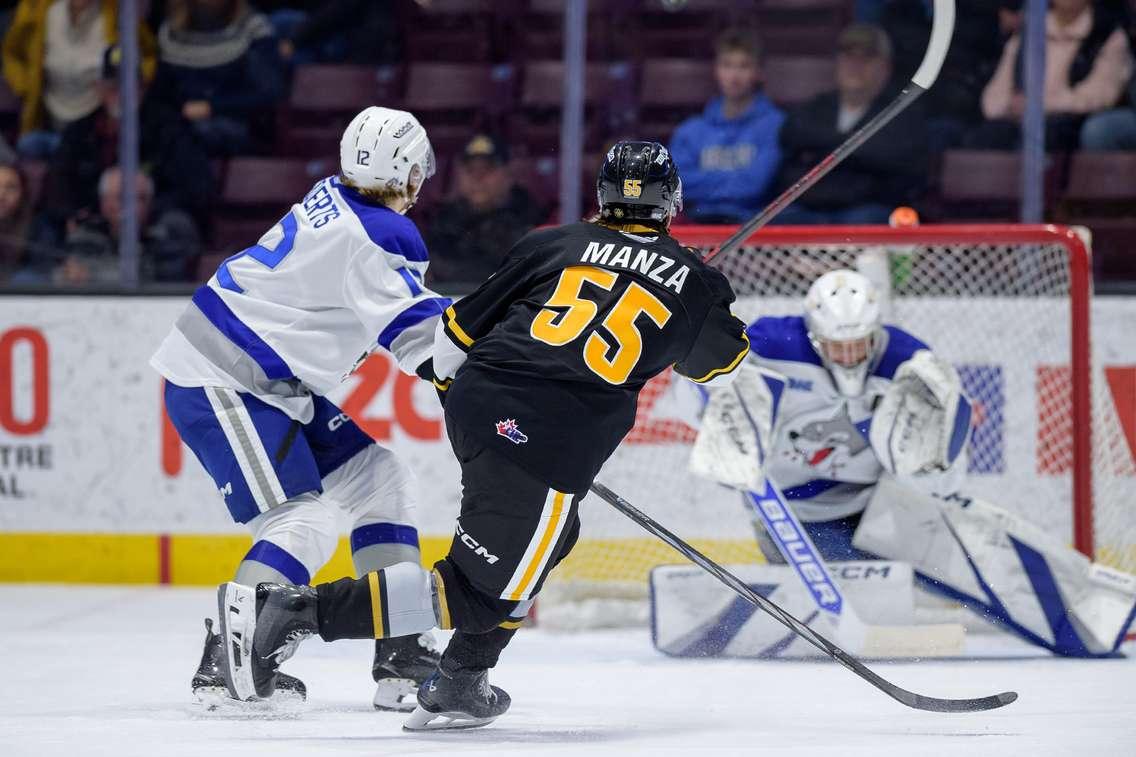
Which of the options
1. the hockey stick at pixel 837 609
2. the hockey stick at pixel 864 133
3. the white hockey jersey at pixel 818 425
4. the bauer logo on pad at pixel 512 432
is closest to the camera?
the bauer logo on pad at pixel 512 432

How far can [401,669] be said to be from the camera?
10.5ft

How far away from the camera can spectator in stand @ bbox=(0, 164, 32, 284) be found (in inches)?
203

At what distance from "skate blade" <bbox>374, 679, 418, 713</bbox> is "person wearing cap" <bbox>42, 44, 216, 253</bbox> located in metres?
2.41

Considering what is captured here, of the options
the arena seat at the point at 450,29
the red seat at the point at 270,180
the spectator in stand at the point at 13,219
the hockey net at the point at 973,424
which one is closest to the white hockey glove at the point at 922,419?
the hockey net at the point at 973,424

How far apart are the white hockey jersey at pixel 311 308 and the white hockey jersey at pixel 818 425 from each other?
3.91 feet

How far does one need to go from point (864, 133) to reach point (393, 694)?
150cm

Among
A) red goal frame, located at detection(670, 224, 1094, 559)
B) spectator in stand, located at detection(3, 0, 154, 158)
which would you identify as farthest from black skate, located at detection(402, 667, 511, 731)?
spectator in stand, located at detection(3, 0, 154, 158)

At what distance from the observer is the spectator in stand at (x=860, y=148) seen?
487cm

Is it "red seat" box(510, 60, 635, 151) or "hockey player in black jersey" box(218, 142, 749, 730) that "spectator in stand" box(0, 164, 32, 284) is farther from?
"hockey player in black jersey" box(218, 142, 749, 730)

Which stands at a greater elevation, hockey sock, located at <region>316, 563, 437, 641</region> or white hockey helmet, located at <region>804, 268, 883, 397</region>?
white hockey helmet, located at <region>804, 268, 883, 397</region>

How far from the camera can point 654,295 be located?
2.69 meters

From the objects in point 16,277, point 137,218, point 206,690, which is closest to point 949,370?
point 206,690

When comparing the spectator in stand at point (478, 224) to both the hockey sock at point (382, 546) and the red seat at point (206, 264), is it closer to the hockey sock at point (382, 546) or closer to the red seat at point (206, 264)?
the red seat at point (206, 264)

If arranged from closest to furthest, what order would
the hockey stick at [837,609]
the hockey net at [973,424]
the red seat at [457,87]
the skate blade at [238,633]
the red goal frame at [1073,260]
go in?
the skate blade at [238,633] < the hockey stick at [837,609] < the red goal frame at [1073,260] < the hockey net at [973,424] < the red seat at [457,87]
